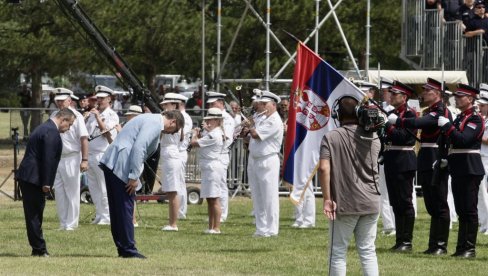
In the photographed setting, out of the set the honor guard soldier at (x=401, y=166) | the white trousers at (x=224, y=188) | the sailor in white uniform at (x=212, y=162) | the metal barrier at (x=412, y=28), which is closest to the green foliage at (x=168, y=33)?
the metal barrier at (x=412, y=28)

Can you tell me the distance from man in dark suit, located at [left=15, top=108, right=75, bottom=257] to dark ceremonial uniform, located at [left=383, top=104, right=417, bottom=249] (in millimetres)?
Result: 4023

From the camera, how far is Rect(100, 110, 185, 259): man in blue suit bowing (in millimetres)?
14711

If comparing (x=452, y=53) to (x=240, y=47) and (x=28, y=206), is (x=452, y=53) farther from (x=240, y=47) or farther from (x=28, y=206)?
(x=28, y=206)

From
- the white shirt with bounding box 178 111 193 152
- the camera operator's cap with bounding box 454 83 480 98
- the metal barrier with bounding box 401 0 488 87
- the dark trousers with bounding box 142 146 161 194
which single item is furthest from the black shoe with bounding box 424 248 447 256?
the metal barrier with bounding box 401 0 488 87

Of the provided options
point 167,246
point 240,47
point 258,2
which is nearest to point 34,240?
point 167,246

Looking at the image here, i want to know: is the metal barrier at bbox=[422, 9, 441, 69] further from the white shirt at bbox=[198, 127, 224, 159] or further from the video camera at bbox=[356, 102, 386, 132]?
the video camera at bbox=[356, 102, 386, 132]

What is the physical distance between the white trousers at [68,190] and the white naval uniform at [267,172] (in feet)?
8.73

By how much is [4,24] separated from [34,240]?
83.0 feet

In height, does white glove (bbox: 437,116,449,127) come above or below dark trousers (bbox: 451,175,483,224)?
above

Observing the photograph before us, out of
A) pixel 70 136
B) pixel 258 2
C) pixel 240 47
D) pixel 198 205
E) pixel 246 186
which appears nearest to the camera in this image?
pixel 70 136

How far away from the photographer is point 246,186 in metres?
26.8

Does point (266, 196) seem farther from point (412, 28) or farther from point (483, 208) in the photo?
point (412, 28)

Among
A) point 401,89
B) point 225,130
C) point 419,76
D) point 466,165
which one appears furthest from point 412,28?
point 466,165

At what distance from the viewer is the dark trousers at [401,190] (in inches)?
641
